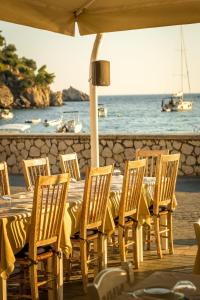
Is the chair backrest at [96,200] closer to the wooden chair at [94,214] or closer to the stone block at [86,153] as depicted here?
the wooden chair at [94,214]

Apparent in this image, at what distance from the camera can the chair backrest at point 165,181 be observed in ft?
21.2

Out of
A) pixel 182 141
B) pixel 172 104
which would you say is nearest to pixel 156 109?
pixel 172 104

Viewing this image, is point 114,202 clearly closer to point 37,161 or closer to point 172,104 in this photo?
point 37,161

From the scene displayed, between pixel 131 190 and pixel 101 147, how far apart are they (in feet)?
26.5

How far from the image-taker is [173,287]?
272cm

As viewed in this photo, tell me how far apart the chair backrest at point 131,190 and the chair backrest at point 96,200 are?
0.98 ft

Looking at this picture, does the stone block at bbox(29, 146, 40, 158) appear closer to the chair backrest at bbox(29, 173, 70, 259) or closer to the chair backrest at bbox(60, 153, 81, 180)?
the chair backrest at bbox(60, 153, 81, 180)

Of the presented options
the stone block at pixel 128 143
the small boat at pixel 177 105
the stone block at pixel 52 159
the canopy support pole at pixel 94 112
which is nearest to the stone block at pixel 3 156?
Result: the stone block at pixel 52 159

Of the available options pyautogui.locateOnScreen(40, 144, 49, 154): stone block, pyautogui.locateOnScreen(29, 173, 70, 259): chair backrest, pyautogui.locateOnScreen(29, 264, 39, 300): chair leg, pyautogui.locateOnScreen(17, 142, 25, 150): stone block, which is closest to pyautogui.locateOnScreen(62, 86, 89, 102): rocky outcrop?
pyautogui.locateOnScreen(17, 142, 25, 150): stone block

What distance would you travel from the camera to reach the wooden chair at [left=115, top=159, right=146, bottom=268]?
19.4 ft

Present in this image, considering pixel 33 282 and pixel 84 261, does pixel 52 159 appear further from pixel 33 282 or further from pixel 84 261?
pixel 33 282

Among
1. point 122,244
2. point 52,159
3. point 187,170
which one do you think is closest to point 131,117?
point 52,159

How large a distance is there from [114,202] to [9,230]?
1.63 m

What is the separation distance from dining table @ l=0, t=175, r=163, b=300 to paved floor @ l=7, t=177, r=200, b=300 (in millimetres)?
267
